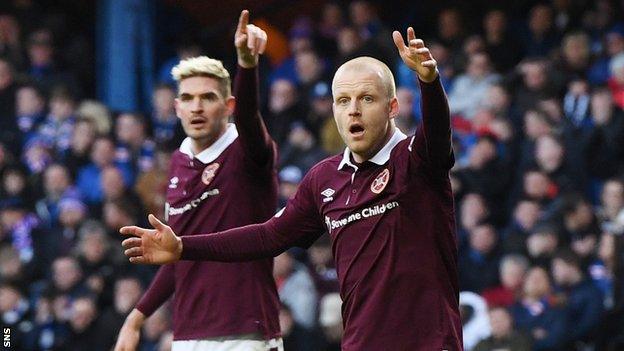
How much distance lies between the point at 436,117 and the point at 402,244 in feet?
1.65

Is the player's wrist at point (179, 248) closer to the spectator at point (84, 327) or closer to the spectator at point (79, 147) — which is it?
the spectator at point (84, 327)

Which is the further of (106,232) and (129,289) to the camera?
(106,232)

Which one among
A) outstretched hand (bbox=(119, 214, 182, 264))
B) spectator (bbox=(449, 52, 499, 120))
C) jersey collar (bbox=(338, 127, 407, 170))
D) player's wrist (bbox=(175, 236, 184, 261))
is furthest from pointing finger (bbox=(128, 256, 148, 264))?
spectator (bbox=(449, 52, 499, 120))

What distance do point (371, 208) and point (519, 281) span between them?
4.18m

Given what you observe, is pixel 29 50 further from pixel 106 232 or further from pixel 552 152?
pixel 552 152

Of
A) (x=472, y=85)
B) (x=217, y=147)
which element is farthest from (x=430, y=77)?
(x=472, y=85)

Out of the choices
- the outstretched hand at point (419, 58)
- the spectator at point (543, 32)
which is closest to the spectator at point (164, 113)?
the spectator at point (543, 32)

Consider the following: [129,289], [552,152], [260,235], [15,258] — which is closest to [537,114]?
[552,152]

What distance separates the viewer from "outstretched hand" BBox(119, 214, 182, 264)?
5.07m

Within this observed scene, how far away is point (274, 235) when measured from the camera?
537 centimetres

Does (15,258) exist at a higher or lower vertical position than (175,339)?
higher

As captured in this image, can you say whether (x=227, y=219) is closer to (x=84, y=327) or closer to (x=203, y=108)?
(x=203, y=108)

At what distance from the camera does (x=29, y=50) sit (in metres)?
13.1

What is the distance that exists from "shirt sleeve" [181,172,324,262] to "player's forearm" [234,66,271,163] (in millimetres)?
557
